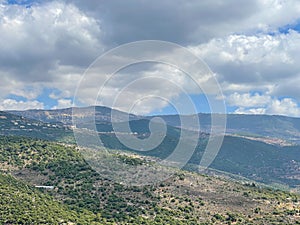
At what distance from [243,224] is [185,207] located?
64.3 ft

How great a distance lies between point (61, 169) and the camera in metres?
158

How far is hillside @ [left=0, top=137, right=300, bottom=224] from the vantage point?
11788 centimetres

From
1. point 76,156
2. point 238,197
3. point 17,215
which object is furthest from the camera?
point 76,156

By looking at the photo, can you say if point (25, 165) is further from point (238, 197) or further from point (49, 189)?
point (238, 197)

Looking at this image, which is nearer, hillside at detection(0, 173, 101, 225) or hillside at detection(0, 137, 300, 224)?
hillside at detection(0, 173, 101, 225)

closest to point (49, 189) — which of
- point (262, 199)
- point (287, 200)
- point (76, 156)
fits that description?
point (76, 156)

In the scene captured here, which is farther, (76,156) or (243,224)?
(76,156)

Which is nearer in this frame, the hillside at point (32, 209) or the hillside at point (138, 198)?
the hillside at point (32, 209)

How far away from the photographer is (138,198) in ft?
438

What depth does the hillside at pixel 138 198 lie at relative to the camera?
118 m

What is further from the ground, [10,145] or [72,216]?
[10,145]

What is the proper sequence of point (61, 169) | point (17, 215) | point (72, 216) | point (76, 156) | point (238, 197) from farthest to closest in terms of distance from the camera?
point (76, 156)
point (61, 169)
point (238, 197)
point (72, 216)
point (17, 215)

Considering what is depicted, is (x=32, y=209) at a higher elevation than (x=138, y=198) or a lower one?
lower

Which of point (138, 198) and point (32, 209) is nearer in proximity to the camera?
point (32, 209)
